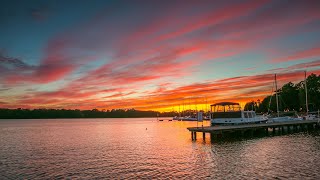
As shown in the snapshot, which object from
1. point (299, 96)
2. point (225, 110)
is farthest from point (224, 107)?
point (299, 96)

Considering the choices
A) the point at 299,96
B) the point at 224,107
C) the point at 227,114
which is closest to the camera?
the point at 227,114

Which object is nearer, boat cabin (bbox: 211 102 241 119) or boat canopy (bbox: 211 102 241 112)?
boat cabin (bbox: 211 102 241 119)

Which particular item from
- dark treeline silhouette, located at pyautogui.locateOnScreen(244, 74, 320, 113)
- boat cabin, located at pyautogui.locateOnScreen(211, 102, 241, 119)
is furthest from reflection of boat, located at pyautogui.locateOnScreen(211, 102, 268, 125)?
dark treeline silhouette, located at pyautogui.locateOnScreen(244, 74, 320, 113)

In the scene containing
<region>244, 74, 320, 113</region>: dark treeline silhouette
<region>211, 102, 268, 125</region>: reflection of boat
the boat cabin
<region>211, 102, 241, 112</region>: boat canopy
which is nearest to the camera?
<region>211, 102, 268, 125</region>: reflection of boat

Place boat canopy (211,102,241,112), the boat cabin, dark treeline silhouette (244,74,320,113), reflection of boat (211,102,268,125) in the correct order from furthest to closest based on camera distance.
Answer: dark treeline silhouette (244,74,320,113)
boat canopy (211,102,241,112)
the boat cabin
reflection of boat (211,102,268,125)

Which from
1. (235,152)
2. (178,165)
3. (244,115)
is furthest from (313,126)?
(178,165)

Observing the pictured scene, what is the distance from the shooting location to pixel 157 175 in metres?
25.6

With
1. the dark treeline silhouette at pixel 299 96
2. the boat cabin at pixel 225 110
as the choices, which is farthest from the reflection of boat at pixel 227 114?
the dark treeline silhouette at pixel 299 96

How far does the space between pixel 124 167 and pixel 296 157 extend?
1912cm

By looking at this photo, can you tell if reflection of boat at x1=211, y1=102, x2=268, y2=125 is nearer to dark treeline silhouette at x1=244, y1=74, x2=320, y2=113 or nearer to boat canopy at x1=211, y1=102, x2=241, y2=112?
boat canopy at x1=211, y1=102, x2=241, y2=112

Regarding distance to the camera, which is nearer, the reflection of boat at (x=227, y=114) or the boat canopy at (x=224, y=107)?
the reflection of boat at (x=227, y=114)

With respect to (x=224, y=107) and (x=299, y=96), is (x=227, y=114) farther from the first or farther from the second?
(x=299, y=96)

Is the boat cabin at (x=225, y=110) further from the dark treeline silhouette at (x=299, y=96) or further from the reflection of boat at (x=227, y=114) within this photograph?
the dark treeline silhouette at (x=299, y=96)

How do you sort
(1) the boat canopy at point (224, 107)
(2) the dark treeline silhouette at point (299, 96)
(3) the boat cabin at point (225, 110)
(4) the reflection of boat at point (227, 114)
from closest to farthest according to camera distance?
(4) the reflection of boat at point (227, 114), (3) the boat cabin at point (225, 110), (1) the boat canopy at point (224, 107), (2) the dark treeline silhouette at point (299, 96)
